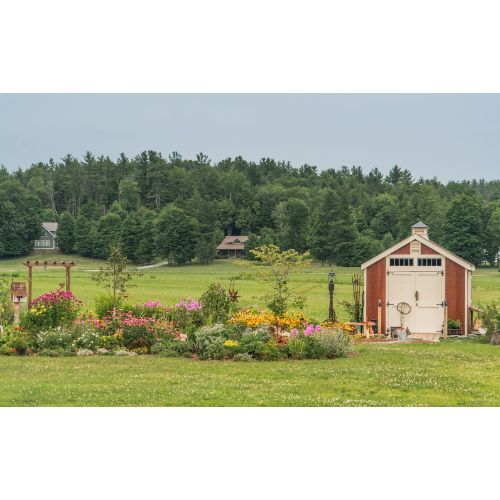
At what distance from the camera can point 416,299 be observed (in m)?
19.4

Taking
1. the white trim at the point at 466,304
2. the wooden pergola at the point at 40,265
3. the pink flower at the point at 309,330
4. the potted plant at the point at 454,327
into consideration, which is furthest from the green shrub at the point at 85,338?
the white trim at the point at 466,304

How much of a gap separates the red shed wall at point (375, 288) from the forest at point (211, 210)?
2.12 meters

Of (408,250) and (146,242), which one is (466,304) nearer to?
(408,250)

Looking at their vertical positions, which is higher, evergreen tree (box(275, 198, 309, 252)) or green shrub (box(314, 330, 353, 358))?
evergreen tree (box(275, 198, 309, 252))

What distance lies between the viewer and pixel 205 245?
21.3 meters

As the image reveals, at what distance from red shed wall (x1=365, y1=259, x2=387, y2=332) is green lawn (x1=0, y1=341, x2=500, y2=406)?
423cm

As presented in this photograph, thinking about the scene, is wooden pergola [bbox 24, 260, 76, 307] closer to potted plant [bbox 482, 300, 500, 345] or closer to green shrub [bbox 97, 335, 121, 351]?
green shrub [bbox 97, 335, 121, 351]

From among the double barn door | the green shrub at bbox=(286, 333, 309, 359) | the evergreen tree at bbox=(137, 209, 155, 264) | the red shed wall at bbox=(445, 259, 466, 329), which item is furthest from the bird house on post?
the red shed wall at bbox=(445, 259, 466, 329)

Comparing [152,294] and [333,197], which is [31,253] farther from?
[333,197]

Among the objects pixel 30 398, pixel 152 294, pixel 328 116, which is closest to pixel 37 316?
pixel 30 398

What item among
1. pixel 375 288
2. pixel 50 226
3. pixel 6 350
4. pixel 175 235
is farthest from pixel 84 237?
pixel 375 288

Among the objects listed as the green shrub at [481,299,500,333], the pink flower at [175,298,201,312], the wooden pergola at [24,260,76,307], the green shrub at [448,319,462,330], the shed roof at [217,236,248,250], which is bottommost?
the green shrub at [448,319,462,330]

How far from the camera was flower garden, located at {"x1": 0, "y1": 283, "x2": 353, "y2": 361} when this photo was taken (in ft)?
49.0

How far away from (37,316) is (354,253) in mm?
9481
